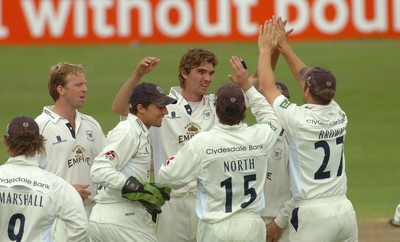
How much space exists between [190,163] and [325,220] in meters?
1.29

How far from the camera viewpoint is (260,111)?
905 centimetres

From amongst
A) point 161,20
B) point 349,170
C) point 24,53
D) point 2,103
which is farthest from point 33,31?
point 349,170

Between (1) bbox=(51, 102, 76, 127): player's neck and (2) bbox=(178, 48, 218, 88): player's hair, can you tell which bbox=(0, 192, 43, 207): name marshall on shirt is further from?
(2) bbox=(178, 48, 218, 88): player's hair

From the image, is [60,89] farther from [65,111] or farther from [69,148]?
[69,148]

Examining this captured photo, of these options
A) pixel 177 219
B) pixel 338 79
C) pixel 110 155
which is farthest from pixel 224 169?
pixel 338 79

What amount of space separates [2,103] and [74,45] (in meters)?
7.35

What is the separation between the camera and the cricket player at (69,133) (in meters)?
9.49

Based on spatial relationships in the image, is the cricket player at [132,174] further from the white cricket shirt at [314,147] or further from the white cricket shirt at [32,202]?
the white cricket shirt at [314,147]

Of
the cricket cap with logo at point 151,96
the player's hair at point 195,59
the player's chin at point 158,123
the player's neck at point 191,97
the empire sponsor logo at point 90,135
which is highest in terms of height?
the player's hair at point 195,59

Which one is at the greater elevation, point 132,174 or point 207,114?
point 207,114

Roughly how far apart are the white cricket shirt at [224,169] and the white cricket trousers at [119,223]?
558 millimetres

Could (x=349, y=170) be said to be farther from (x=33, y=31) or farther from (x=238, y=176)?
(x=33, y=31)

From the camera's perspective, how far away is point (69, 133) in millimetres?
9578

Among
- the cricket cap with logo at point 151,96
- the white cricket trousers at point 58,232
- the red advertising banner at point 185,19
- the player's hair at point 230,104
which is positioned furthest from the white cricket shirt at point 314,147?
the red advertising banner at point 185,19
